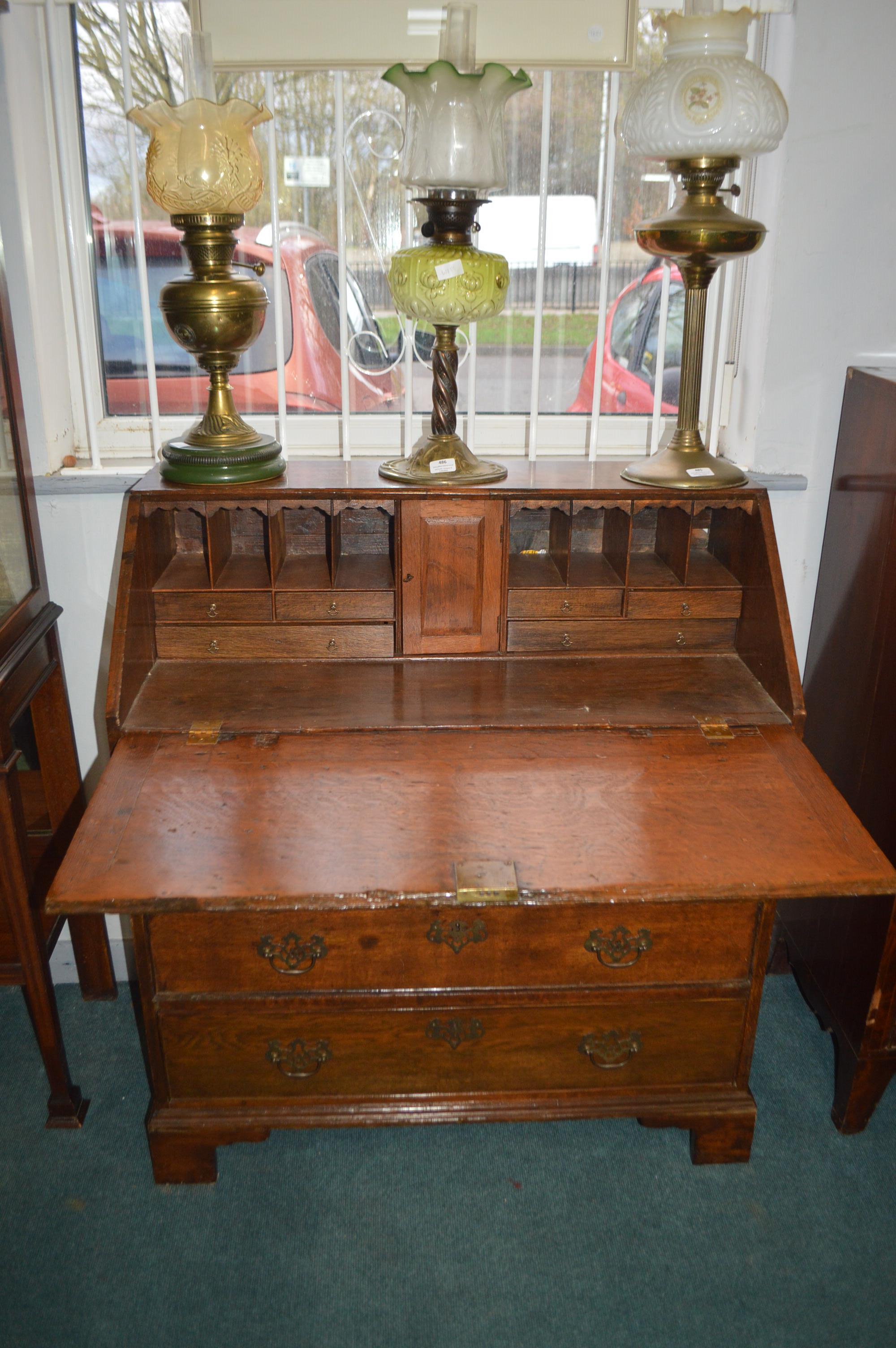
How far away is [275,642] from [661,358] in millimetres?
1074

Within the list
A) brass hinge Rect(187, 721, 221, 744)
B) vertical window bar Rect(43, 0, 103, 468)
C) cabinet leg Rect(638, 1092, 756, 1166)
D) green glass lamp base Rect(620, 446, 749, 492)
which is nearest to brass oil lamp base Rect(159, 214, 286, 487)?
vertical window bar Rect(43, 0, 103, 468)

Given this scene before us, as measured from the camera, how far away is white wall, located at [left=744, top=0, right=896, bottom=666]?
184 cm

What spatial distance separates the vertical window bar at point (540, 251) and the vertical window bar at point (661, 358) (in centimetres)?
26

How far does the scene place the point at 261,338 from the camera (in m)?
2.25

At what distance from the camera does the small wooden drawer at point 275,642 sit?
75.7 inches

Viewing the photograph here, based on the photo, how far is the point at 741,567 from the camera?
1959mm

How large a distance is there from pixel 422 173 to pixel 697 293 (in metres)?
0.54

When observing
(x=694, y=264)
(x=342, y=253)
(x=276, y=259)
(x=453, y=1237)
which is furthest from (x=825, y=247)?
(x=453, y=1237)

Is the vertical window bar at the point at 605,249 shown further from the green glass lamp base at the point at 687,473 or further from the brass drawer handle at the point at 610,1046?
the brass drawer handle at the point at 610,1046

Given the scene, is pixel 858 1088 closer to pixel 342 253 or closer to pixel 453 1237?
pixel 453 1237

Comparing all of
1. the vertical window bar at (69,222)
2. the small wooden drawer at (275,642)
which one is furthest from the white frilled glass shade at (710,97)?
the vertical window bar at (69,222)

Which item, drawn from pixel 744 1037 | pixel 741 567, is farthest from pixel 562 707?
pixel 744 1037

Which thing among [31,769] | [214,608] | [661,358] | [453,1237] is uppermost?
[661,358]

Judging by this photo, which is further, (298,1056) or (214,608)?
(214,608)
